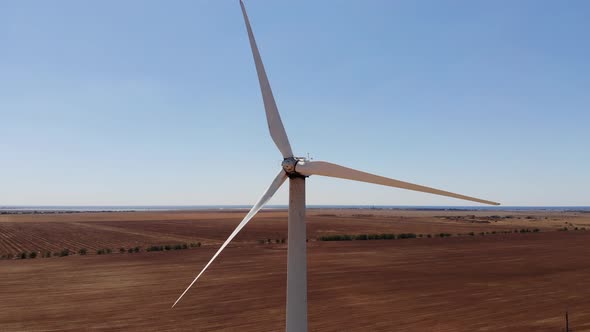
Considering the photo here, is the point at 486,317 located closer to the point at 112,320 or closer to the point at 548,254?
the point at 112,320

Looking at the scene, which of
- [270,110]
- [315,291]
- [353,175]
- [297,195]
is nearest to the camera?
[297,195]

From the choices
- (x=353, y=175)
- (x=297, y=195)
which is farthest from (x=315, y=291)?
(x=297, y=195)

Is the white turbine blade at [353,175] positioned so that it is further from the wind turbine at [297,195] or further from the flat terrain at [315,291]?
the flat terrain at [315,291]

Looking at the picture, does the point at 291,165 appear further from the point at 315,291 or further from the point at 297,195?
the point at 315,291

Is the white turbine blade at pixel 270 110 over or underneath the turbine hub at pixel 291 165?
over

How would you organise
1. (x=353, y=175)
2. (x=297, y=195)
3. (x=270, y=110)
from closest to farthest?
(x=297, y=195)
(x=353, y=175)
(x=270, y=110)

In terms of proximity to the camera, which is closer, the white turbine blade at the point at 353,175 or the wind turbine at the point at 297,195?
the wind turbine at the point at 297,195

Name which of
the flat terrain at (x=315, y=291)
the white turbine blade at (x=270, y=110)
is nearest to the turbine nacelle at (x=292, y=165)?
the white turbine blade at (x=270, y=110)
